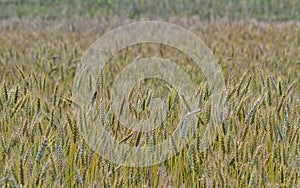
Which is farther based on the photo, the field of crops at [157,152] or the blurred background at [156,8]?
the blurred background at [156,8]

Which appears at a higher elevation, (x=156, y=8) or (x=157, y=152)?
(x=156, y=8)

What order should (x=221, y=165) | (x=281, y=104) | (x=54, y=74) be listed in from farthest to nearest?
(x=54, y=74) < (x=281, y=104) < (x=221, y=165)

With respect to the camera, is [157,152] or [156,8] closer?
[157,152]

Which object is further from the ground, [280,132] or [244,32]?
[244,32]

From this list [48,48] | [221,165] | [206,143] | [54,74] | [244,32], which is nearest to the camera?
[221,165]

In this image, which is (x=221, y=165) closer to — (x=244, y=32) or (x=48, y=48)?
(x=48, y=48)

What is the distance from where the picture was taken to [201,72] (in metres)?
3.46

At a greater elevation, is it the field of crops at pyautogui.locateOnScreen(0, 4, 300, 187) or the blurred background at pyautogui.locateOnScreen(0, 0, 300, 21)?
the blurred background at pyautogui.locateOnScreen(0, 0, 300, 21)

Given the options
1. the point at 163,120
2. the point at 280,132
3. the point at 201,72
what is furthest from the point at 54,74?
the point at 280,132

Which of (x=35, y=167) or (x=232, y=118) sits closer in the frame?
(x=35, y=167)

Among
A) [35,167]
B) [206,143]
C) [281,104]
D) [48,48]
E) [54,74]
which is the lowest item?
[35,167]

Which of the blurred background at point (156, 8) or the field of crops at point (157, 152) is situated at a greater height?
the blurred background at point (156, 8)

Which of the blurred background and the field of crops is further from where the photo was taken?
the blurred background

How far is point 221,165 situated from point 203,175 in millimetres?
79
